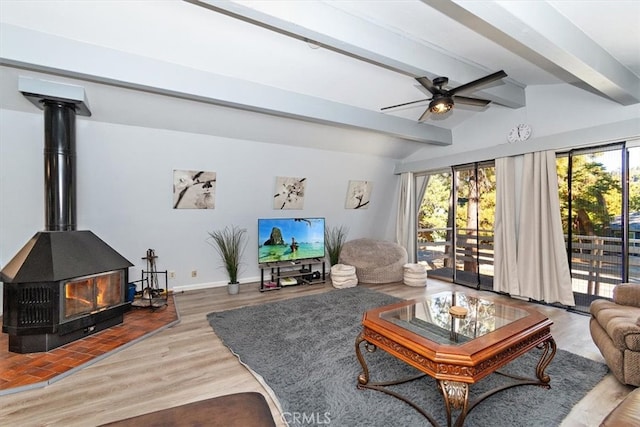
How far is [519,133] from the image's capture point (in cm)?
435

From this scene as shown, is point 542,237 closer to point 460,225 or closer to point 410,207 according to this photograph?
point 460,225

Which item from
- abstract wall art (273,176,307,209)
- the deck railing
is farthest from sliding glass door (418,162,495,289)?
abstract wall art (273,176,307,209)

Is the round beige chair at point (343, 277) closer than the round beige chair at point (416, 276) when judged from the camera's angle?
Yes

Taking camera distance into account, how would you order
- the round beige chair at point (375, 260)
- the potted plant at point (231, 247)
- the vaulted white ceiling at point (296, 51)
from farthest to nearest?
the round beige chair at point (375, 260), the potted plant at point (231, 247), the vaulted white ceiling at point (296, 51)

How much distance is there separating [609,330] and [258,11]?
136 inches

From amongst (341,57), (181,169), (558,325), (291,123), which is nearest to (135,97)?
(181,169)

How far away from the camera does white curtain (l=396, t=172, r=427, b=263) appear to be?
20.2 feet

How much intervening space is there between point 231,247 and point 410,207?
3625 millimetres

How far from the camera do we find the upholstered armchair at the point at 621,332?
2.11 metres

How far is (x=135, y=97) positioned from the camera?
3268mm

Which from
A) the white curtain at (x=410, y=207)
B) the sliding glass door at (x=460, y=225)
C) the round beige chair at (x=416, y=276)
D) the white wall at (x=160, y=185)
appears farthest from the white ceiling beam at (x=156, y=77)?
the round beige chair at (x=416, y=276)

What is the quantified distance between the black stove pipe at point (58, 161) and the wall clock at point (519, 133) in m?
5.51

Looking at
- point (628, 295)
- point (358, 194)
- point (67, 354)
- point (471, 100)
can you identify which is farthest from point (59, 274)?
point (628, 295)

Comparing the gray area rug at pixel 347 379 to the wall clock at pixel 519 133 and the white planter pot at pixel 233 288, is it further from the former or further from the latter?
the wall clock at pixel 519 133
